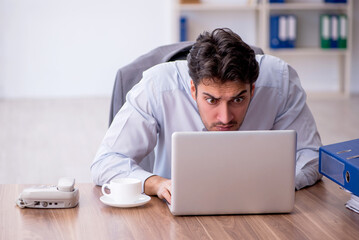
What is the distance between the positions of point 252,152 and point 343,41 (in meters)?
5.98

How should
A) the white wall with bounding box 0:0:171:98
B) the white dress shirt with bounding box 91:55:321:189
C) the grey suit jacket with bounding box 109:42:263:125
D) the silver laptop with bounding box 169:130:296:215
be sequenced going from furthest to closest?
1. the white wall with bounding box 0:0:171:98
2. the grey suit jacket with bounding box 109:42:263:125
3. the white dress shirt with bounding box 91:55:321:189
4. the silver laptop with bounding box 169:130:296:215

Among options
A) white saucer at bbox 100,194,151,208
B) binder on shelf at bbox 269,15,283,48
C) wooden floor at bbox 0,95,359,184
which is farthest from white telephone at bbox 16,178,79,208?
binder on shelf at bbox 269,15,283,48

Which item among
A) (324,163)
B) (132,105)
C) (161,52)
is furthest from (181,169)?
(161,52)

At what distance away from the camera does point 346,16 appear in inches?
274

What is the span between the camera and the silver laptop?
1.39 meters

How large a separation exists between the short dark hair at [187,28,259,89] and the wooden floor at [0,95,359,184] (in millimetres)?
2165

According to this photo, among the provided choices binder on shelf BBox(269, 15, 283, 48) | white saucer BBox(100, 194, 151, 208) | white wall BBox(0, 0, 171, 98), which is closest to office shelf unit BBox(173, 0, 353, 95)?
binder on shelf BBox(269, 15, 283, 48)

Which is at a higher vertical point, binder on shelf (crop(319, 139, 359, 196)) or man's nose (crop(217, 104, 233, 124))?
man's nose (crop(217, 104, 233, 124))

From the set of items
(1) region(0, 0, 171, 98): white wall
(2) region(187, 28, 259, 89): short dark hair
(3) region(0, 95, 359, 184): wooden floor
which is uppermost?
(2) region(187, 28, 259, 89): short dark hair

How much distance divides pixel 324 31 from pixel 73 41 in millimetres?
3006

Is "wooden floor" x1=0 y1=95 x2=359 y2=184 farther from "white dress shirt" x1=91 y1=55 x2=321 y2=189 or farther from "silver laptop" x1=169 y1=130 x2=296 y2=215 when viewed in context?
"silver laptop" x1=169 y1=130 x2=296 y2=215

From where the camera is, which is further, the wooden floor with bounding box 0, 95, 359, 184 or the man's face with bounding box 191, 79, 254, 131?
the wooden floor with bounding box 0, 95, 359, 184

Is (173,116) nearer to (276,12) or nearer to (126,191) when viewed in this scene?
(126,191)

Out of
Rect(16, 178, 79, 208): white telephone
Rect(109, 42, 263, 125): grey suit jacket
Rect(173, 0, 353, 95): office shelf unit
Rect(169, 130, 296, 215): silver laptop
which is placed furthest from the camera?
Rect(173, 0, 353, 95): office shelf unit
